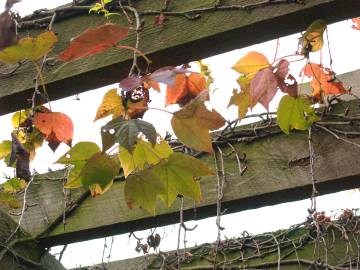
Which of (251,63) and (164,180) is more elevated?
(251,63)

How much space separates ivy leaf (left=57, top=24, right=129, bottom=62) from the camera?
0.81 meters

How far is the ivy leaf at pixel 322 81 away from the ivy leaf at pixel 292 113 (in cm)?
8

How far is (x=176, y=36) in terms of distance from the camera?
3.79 feet

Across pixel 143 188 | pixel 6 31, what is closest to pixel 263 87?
pixel 143 188

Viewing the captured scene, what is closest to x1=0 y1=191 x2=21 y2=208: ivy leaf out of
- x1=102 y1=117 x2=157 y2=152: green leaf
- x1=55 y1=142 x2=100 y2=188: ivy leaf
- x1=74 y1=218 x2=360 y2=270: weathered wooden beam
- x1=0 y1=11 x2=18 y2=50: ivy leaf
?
x1=74 y1=218 x2=360 y2=270: weathered wooden beam

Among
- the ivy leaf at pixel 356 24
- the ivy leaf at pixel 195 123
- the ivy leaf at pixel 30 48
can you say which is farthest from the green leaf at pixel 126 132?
the ivy leaf at pixel 356 24

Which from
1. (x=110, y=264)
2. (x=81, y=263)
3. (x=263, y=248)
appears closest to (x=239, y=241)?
(x=263, y=248)

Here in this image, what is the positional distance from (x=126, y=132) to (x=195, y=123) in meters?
0.18

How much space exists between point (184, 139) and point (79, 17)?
0.62 m

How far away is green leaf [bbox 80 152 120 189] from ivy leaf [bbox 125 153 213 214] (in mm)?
46

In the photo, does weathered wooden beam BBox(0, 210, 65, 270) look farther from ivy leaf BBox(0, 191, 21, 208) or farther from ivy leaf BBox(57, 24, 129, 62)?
ivy leaf BBox(57, 24, 129, 62)

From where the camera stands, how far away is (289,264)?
1.47 meters

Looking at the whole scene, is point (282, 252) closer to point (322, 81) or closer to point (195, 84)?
point (322, 81)

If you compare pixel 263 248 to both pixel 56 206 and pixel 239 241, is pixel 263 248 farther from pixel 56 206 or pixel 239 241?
pixel 56 206
